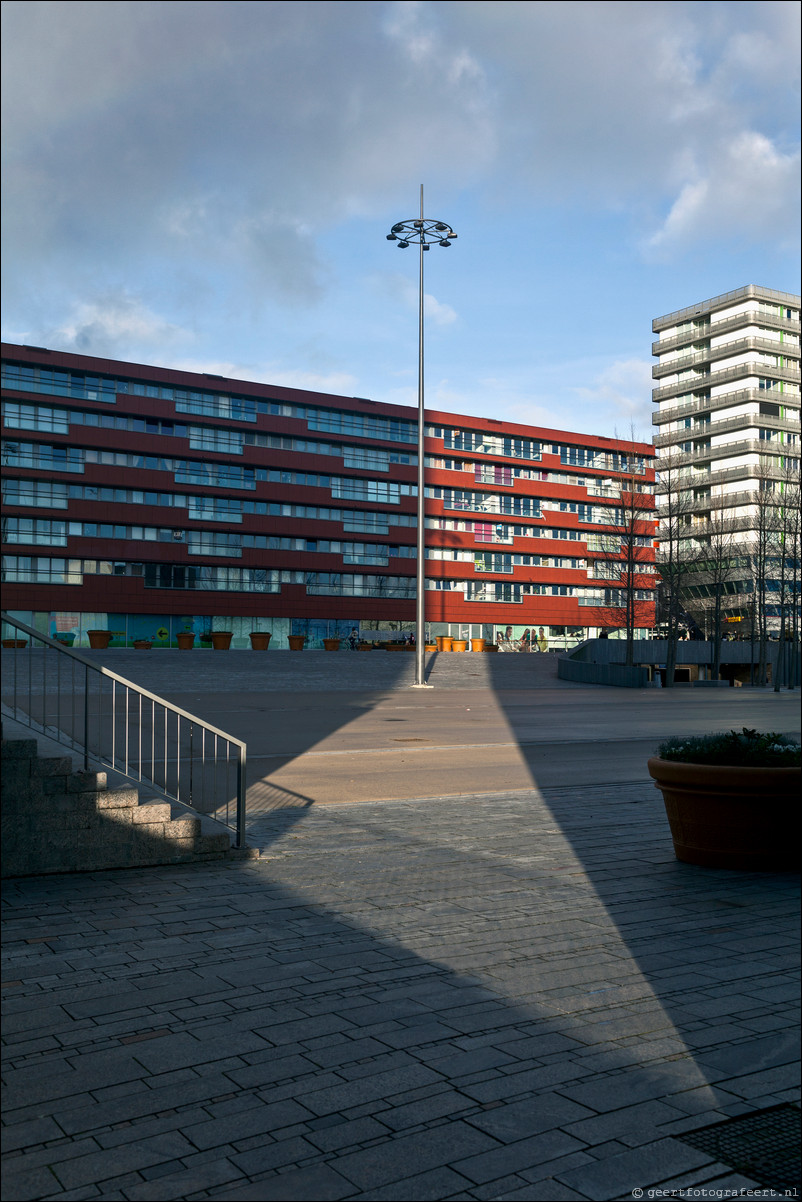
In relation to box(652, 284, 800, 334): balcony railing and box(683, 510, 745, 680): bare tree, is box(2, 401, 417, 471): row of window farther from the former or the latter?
box(652, 284, 800, 334): balcony railing

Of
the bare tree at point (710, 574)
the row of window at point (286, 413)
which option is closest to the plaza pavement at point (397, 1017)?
the row of window at point (286, 413)

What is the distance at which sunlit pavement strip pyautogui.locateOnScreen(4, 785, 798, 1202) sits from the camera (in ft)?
11.0

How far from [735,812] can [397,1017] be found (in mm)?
4183

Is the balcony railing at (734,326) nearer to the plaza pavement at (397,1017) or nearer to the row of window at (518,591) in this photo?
the row of window at (518,591)

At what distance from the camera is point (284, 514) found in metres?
79.4

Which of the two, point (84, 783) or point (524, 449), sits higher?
point (524, 449)

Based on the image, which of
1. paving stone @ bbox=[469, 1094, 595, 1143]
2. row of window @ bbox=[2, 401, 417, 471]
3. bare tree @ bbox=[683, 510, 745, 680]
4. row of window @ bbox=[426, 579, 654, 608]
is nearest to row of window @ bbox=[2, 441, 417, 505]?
row of window @ bbox=[2, 401, 417, 471]

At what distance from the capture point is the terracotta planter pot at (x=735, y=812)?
24.9 feet

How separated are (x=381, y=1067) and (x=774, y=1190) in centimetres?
156

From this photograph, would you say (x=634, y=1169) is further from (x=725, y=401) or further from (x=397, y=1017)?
(x=725, y=401)

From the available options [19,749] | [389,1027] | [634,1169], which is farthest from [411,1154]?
[19,749]

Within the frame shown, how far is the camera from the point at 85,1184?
127 inches

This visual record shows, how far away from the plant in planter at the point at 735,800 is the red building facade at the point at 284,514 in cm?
5049

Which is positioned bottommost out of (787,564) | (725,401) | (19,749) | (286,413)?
(19,749)
